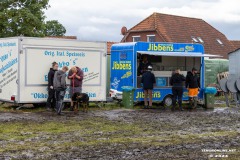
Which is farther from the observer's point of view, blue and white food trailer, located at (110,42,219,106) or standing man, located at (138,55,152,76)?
standing man, located at (138,55,152,76)

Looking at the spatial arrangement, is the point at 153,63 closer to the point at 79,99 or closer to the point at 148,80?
the point at 148,80

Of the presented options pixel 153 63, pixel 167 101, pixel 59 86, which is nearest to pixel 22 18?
pixel 153 63

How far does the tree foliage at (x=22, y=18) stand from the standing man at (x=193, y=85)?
45.3ft

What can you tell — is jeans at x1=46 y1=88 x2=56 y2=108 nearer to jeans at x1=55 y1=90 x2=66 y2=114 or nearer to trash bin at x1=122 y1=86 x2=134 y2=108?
jeans at x1=55 y1=90 x2=66 y2=114

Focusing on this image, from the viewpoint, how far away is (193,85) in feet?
70.6

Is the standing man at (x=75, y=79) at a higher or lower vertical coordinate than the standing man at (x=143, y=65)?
lower

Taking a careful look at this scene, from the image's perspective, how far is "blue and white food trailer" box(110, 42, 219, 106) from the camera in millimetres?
21062

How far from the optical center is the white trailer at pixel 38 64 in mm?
18469

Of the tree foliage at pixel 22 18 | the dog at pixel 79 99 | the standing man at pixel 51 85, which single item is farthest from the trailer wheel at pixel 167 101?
the tree foliage at pixel 22 18

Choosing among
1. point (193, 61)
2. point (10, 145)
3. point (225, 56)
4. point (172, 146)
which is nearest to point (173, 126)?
point (172, 146)

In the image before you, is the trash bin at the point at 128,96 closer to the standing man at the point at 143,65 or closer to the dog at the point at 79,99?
the standing man at the point at 143,65

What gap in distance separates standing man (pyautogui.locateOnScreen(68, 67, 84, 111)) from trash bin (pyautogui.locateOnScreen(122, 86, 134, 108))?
2181 mm

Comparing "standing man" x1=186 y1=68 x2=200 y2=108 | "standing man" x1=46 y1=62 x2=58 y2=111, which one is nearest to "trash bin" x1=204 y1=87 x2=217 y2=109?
"standing man" x1=186 y1=68 x2=200 y2=108

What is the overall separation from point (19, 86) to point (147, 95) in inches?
215
